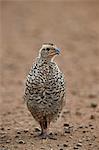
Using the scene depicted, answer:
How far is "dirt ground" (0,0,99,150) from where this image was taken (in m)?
8.74

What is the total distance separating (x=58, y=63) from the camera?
51.4 ft

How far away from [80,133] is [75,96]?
3067mm

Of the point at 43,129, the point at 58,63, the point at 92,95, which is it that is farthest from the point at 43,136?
the point at 58,63

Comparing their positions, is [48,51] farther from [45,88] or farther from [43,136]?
[43,136]

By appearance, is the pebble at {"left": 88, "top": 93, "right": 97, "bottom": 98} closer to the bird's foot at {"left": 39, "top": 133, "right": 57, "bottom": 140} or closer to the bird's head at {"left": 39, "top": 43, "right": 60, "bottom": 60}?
the bird's foot at {"left": 39, "top": 133, "right": 57, "bottom": 140}

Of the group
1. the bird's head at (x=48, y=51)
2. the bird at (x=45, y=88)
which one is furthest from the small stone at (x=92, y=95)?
the bird's head at (x=48, y=51)

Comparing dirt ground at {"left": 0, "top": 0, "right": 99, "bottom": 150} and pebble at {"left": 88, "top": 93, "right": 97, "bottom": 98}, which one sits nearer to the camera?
dirt ground at {"left": 0, "top": 0, "right": 99, "bottom": 150}

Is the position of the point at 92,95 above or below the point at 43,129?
above

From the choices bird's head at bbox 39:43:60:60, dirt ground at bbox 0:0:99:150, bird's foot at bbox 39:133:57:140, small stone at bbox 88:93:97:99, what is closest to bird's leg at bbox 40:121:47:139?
bird's foot at bbox 39:133:57:140

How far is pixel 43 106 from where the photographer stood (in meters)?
8.41

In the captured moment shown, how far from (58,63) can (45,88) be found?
7.31 metres

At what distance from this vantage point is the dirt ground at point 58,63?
8.74 meters

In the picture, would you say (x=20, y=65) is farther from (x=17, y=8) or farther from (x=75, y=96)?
(x=17, y=8)

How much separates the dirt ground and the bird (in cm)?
39
